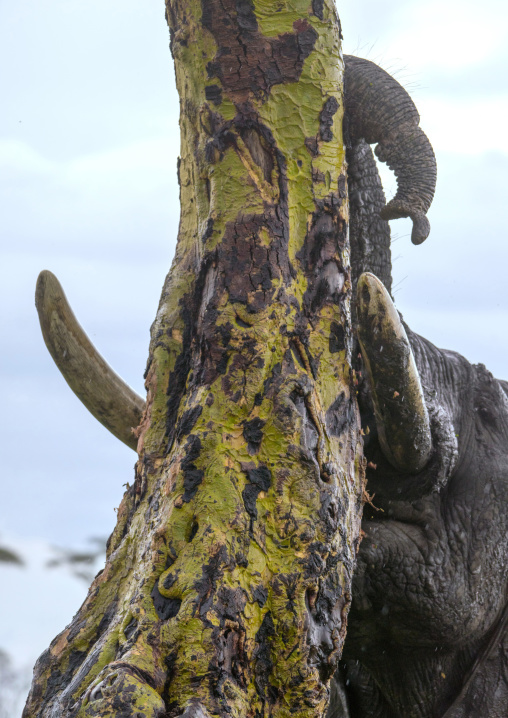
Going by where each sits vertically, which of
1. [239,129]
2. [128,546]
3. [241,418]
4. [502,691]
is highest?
[239,129]

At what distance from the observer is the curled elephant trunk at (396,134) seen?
2.42 meters

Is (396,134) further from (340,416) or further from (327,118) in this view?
(340,416)

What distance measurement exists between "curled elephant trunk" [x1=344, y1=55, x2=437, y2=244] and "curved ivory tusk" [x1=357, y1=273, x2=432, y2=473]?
0.41 m

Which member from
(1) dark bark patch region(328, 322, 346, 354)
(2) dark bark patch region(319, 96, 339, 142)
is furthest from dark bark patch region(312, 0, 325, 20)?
(1) dark bark patch region(328, 322, 346, 354)

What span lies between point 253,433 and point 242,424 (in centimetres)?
3

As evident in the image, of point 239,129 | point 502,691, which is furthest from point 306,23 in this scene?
point 502,691

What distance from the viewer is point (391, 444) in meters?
2.50

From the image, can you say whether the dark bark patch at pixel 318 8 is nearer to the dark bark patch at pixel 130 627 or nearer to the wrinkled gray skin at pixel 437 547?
the wrinkled gray skin at pixel 437 547

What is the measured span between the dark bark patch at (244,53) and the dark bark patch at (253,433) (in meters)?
0.80

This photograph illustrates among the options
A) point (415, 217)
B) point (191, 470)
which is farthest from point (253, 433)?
point (415, 217)

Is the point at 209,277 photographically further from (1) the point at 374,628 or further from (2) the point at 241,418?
(1) the point at 374,628

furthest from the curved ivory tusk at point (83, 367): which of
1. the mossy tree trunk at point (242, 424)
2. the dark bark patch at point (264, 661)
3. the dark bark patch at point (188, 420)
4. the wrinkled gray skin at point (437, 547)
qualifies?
the dark bark patch at point (264, 661)

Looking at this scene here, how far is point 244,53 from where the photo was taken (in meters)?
2.07

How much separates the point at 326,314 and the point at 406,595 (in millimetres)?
1201
